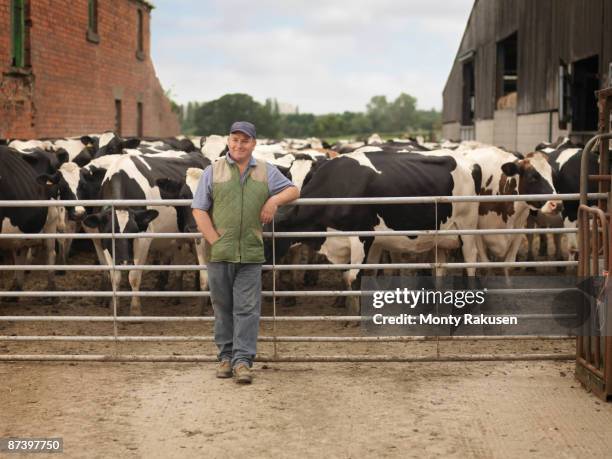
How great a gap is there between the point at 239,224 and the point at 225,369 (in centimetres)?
111

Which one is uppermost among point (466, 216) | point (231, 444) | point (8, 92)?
point (8, 92)

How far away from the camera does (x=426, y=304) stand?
895cm

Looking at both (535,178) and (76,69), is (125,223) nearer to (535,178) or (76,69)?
(535,178)

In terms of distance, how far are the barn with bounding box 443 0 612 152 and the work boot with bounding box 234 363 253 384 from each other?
13.0 m

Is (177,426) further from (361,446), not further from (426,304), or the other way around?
(426,304)

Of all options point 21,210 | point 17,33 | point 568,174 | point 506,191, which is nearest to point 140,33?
point 17,33

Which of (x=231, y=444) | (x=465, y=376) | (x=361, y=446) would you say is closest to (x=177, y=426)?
(x=231, y=444)

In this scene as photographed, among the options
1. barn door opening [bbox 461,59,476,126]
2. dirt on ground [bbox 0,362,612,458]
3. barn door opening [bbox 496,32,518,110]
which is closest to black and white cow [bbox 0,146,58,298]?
dirt on ground [bbox 0,362,612,458]

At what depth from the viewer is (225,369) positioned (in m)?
6.98

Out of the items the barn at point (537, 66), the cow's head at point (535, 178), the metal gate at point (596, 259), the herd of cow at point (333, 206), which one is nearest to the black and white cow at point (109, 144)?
the herd of cow at point (333, 206)

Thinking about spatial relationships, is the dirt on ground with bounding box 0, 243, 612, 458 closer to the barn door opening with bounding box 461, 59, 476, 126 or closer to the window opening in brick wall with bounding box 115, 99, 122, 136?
the window opening in brick wall with bounding box 115, 99, 122, 136

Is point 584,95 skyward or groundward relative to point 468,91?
groundward

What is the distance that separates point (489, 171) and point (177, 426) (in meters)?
6.90

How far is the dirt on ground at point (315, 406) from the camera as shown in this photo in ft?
17.8
